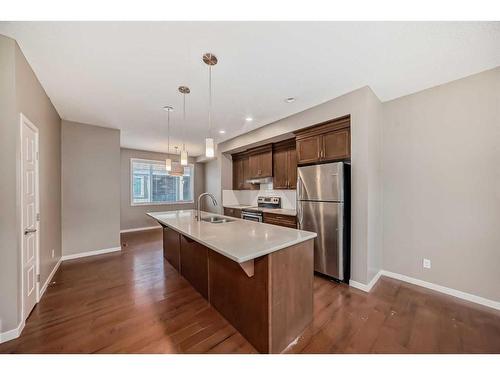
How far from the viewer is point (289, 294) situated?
1626 millimetres

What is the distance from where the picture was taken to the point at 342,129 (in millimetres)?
2814

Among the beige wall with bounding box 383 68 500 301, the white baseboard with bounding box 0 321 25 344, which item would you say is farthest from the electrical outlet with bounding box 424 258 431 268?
the white baseboard with bounding box 0 321 25 344

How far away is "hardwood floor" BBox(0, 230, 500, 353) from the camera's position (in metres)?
1.59

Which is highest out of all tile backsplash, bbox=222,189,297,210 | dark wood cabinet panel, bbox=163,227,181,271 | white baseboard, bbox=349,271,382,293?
tile backsplash, bbox=222,189,297,210

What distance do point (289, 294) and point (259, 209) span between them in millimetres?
2651

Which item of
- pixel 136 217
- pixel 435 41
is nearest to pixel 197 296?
pixel 435 41

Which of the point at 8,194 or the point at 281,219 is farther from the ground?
the point at 8,194

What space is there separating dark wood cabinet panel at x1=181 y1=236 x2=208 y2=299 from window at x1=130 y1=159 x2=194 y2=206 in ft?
12.3

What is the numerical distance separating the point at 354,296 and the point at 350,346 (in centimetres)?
91

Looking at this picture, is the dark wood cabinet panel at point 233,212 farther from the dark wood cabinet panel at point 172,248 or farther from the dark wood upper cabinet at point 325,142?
the dark wood upper cabinet at point 325,142

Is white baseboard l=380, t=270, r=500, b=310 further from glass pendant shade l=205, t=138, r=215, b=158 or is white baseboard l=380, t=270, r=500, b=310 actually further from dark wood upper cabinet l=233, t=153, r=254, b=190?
dark wood upper cabinet l=233, t=153, r=254, b=190

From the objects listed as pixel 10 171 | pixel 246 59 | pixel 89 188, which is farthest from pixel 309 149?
pixel 89 188

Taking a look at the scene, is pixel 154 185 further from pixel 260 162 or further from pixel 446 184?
pixel 446 184
